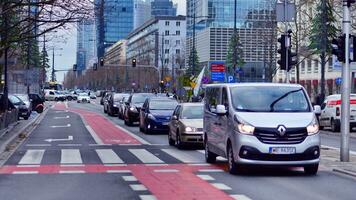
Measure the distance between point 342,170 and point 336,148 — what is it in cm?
848

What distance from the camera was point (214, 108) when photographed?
18.0 meters

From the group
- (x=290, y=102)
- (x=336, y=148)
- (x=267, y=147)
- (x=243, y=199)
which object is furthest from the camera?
(x=336, y=148)

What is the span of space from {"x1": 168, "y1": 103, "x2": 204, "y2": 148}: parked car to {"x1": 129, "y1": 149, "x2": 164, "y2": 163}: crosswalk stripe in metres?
1.29

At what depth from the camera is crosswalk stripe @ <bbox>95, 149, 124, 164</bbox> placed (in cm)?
1928

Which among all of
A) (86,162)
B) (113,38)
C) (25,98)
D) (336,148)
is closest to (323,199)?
(86,162)

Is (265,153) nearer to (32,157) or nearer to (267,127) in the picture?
(267,127)

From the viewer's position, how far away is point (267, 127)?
1528 centimetres

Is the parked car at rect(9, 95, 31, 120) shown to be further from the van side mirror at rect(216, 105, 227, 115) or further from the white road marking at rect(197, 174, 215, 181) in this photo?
the white road marking at rect(197, 174, 215, 181)

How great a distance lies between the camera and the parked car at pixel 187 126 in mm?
23156

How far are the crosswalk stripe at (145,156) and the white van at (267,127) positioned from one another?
273cm

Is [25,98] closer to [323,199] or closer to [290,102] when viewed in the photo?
[290,102]

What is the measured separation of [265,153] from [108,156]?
672 cm

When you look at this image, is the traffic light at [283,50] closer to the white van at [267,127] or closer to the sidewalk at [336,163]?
the sidewalk at [336,163]

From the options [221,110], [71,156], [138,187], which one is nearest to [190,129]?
[71,156]
